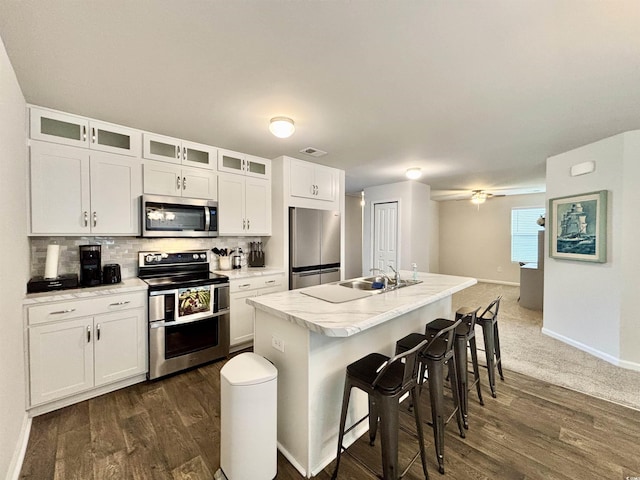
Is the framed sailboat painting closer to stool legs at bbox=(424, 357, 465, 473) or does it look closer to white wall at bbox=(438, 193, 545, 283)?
stool legs at bbox=(424, 357, 465, 473)

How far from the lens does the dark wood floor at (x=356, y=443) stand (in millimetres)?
1681

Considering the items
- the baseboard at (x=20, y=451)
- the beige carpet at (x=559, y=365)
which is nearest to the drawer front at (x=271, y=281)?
the baseboard at (x=20, y=451)

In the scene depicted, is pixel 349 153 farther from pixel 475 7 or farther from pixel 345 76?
pixel 475 7

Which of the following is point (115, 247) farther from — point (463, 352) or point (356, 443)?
point (463, 352)

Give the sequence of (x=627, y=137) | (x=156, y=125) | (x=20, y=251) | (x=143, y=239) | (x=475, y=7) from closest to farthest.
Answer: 1. (x=475, y=7)
2. (x=20, y=251)
3. (x=156, y=125)
4. (x=627, y=137)
5. (x=143, y=239)

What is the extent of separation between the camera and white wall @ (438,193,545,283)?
7.45 metres

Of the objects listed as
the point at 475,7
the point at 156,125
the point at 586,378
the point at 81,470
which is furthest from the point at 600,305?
the point at 156,125

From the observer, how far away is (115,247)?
118 inches

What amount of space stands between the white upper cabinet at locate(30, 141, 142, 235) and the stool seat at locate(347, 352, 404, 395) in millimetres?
Result: 2612

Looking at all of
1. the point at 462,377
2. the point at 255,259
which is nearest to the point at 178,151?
the point at 255,259

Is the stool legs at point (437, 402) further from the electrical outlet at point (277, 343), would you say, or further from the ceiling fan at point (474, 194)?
the ceiling fan at point (474, 194)

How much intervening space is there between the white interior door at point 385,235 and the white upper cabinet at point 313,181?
184 cm

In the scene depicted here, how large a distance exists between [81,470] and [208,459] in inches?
29.1

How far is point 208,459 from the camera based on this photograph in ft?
5.81
